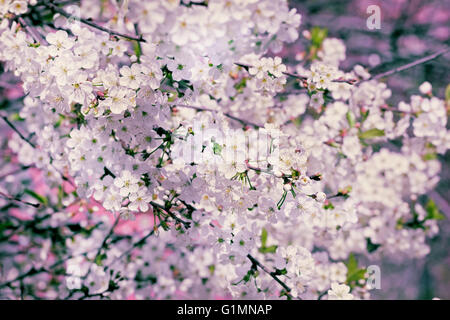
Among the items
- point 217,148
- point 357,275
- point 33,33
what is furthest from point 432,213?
point 33,33

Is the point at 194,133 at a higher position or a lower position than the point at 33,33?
lower

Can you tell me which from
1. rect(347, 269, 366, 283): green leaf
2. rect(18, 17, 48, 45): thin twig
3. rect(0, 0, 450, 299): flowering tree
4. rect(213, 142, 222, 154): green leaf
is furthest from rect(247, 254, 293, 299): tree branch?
rect(18, 17, 48, 45): thin twig

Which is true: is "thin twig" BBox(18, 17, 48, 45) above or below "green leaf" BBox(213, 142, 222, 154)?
above

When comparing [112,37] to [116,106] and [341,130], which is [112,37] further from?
[341,130]

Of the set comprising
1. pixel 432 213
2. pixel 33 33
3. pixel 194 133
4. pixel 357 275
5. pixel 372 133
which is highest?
pixel 33 33

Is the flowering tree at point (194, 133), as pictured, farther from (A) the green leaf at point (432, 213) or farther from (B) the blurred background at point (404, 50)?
(B) the blurred background at point (404, 50)

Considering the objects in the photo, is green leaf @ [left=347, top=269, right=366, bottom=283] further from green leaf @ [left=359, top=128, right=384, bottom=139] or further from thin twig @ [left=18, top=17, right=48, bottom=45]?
thin twig @ [left=18, top=17, right=48, bottom=45]

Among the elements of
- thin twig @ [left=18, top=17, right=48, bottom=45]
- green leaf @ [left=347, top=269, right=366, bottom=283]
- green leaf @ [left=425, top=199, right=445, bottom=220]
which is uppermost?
Result: thin twig @ [left=18, top=17, right=48, bottom=45]

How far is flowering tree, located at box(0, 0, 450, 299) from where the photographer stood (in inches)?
50.5

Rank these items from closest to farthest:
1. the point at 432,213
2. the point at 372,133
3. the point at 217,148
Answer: the point at 217,148, the point at 372,133, the point at 432,213

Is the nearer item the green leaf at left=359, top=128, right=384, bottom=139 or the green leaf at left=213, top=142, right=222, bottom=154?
the green leaf at left=213, top=142, right=222, bottom=154

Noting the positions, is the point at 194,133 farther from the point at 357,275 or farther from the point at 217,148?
the point at 357,275

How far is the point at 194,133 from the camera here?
1.41 meters
